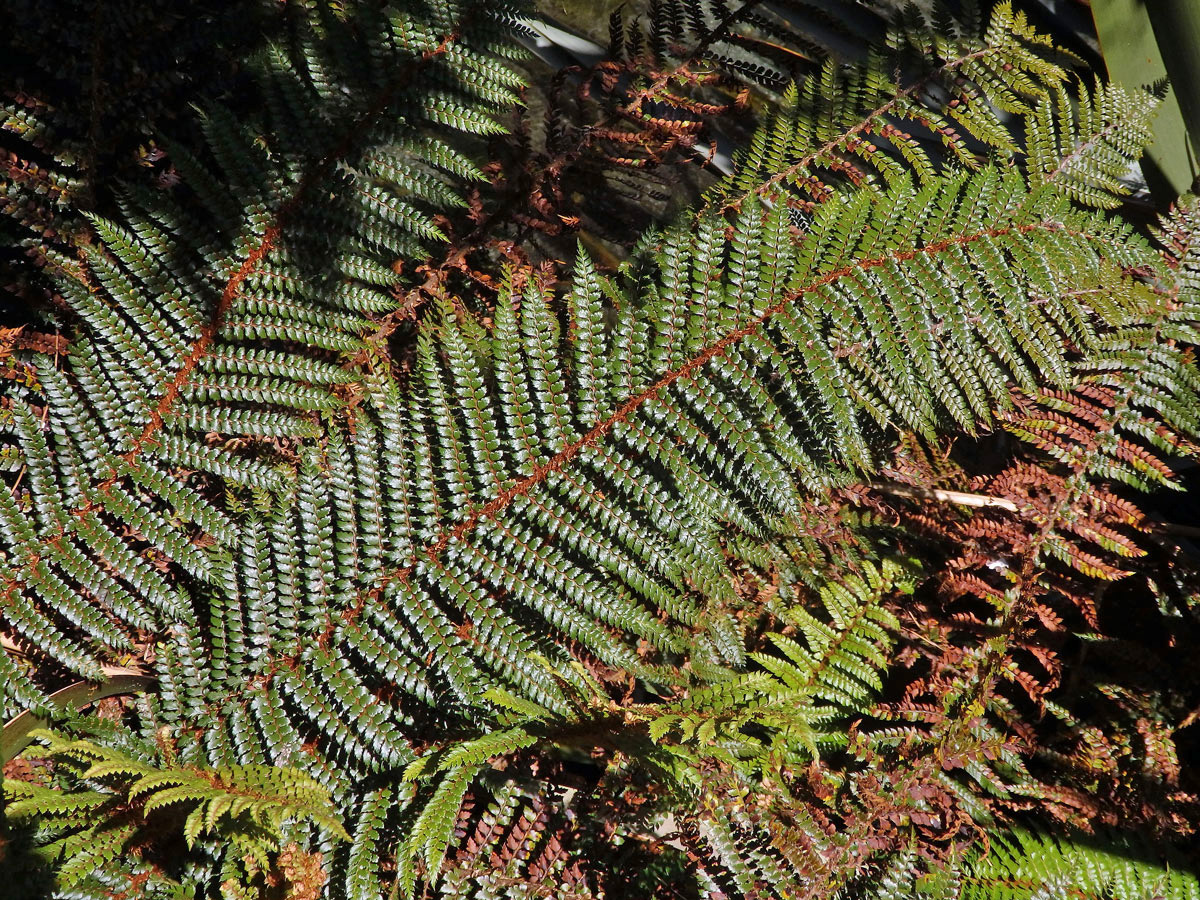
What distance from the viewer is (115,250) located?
177 centimetres

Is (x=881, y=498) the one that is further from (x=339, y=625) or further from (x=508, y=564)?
(x=339, y=625)

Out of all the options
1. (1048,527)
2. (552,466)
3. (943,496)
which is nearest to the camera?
(552,466)

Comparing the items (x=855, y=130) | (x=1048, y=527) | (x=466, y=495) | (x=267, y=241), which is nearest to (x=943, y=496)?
(x=1048, y=527)

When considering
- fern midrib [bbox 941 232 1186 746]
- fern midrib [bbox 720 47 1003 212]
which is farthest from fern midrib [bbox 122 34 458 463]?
fern midrib [bbox 941 232 1186 746]

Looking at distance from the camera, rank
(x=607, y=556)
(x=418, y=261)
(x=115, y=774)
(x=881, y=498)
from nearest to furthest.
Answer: (x=115, y=774) → (x=607, y=556) → (x=418, y=261) → (x=881, y=498)

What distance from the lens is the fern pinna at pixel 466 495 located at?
1739 mm

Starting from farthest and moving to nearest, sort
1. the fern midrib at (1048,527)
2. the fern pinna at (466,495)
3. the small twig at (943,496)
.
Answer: the small twig at (943,496)
the fern midrib at (1048,527)
the fern pinna at (466,495)

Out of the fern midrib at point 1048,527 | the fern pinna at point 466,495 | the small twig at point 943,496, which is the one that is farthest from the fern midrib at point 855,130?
the small twig at point 943,496

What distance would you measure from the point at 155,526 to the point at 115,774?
485 mm

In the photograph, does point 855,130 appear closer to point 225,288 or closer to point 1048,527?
point 1048,527

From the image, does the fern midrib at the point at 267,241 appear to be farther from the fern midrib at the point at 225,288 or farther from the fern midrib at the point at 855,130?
the fern midrib at the point at 855,130

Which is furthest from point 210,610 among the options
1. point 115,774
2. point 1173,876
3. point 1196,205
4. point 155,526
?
point 1196,205

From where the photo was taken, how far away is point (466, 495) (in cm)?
187

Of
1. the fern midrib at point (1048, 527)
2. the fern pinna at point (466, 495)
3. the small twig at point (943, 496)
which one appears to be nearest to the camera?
the fern pinna at point (466, 495)
